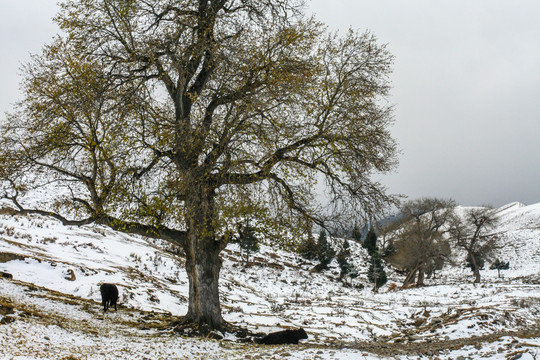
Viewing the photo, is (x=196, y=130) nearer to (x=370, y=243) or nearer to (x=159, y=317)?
(x=159, y=317)

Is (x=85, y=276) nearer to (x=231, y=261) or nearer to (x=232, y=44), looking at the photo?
(x=232, y=44)

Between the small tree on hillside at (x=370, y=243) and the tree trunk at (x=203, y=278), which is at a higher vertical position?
the small tree on hillside at (x=370, y=243)

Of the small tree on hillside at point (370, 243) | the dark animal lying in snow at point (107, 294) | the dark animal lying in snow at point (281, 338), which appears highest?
the small tree on hillside at point (370, 243)

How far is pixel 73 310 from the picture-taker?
1269cm

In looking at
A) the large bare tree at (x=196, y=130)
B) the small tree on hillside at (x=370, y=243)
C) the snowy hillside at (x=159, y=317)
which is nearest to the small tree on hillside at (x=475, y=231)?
the small tree on hillside at (x=370, y=243)

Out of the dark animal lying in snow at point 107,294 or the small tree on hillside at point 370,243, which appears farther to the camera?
the small tree on hillside at point 370,243

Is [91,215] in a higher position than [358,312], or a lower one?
higher

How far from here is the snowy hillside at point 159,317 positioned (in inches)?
342

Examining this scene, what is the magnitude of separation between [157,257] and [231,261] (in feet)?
52.4

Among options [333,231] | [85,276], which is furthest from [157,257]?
[333,231]

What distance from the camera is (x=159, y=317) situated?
14.3m

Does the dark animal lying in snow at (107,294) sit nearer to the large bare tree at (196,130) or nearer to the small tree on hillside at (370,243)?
the large bare tree at (196,130)

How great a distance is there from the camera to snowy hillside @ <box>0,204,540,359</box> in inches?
342

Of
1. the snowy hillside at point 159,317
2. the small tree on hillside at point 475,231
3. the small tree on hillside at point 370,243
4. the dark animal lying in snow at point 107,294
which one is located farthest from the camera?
the small tree on hillside at point 370,243
